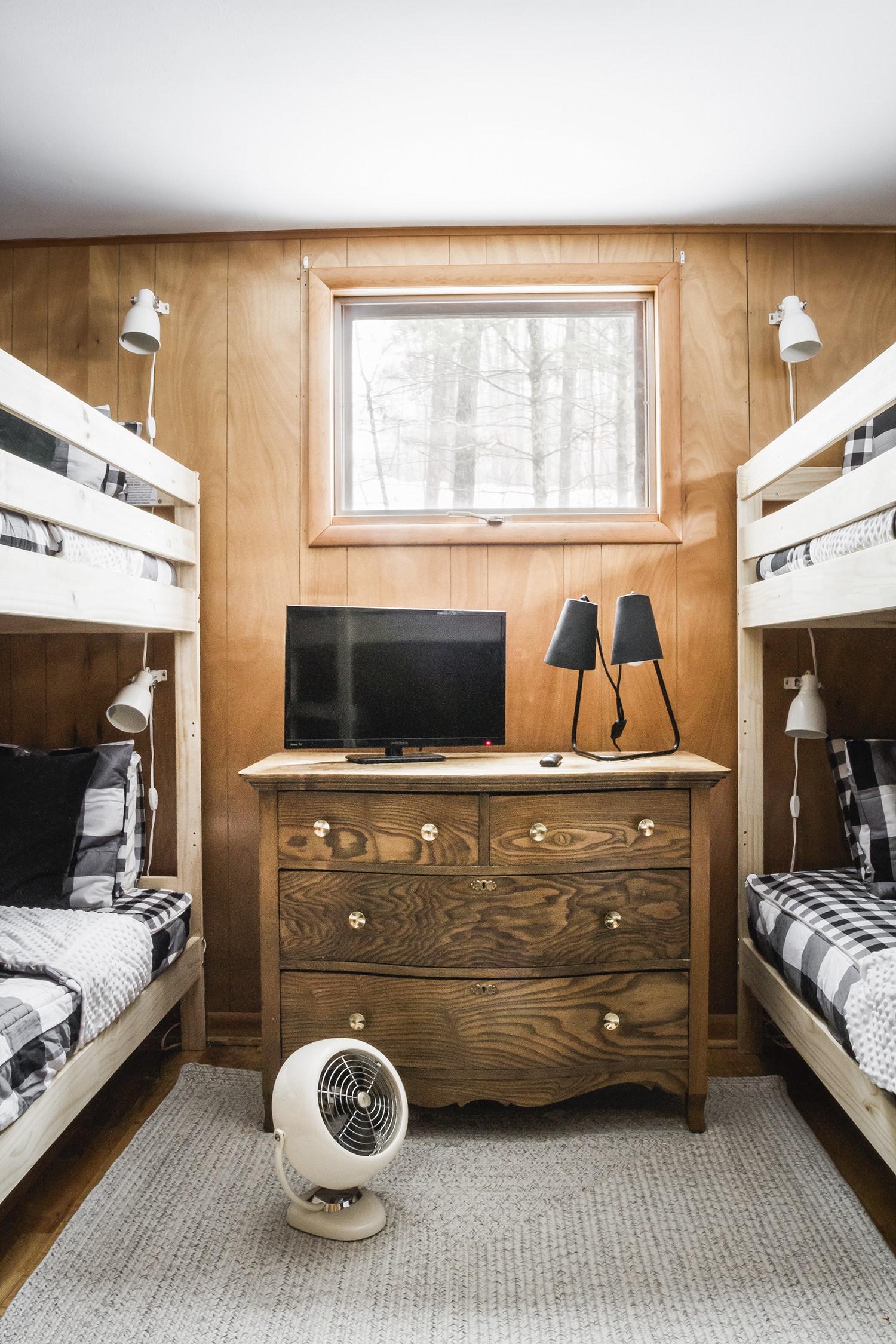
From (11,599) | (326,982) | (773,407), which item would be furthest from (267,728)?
(773,407)

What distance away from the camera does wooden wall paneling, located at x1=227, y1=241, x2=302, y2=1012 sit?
2.30 m

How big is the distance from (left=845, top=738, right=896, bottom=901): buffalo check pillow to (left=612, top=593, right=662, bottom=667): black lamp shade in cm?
60

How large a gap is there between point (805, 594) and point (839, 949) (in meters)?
0.76

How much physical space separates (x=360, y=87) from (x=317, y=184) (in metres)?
0.39

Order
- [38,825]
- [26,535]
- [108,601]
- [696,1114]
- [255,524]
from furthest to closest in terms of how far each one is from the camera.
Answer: [255,524] < [38,825] < [696,1114] < [108,601] < [26,535]

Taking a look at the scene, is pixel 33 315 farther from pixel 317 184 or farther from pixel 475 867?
pixel 475 867

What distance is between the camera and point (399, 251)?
2295 mm

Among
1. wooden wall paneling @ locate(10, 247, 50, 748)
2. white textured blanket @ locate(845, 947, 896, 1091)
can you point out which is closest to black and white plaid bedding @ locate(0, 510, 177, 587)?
wooden wall paneling @ locate(10, 247, 50, 748)

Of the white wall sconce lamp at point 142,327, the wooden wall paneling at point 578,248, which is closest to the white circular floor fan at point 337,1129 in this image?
the white wall sconce lamp at point 142,327

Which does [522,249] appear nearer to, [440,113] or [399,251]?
[399,251]

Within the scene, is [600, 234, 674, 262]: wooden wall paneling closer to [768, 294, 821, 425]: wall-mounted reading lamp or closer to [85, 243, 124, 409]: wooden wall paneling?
[768, 294, 821, 425]: wall-mounted reading lamp

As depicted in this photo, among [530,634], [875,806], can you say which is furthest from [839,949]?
[530,634]

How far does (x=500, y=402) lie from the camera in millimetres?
2346

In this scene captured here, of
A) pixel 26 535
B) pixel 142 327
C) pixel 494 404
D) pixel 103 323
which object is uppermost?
pixel 103 323
